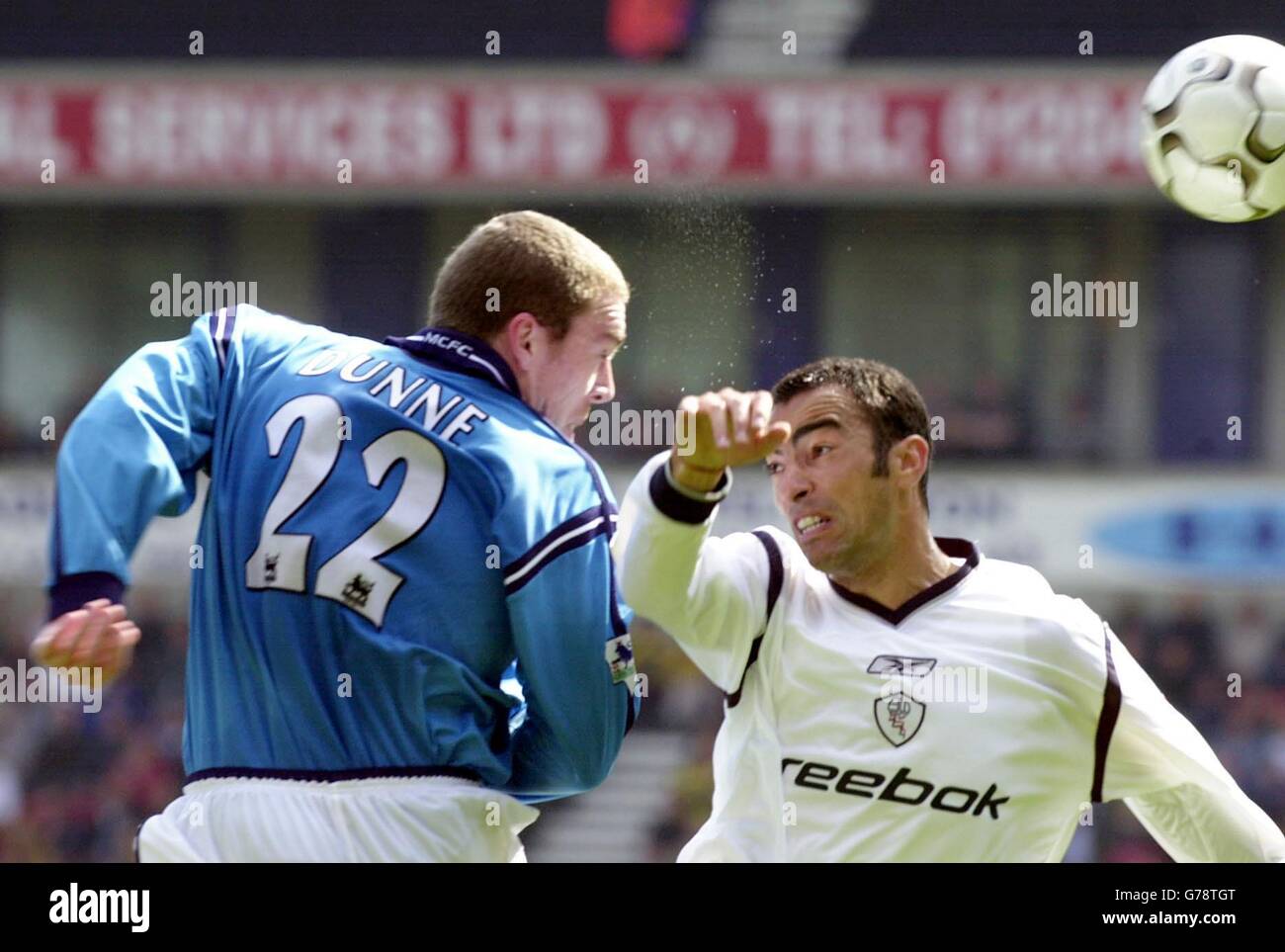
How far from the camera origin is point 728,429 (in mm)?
2762

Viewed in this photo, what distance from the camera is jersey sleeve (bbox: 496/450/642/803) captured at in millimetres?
3023

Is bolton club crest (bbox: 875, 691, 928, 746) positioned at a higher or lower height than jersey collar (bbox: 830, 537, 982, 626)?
lower

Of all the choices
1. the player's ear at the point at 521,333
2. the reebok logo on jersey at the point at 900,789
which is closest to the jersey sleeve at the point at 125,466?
the player's ear at the point at 521,333

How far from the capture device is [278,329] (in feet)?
10.5

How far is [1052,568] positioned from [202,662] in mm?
10295

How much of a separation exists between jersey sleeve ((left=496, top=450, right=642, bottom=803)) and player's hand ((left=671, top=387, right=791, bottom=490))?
0.34 metres

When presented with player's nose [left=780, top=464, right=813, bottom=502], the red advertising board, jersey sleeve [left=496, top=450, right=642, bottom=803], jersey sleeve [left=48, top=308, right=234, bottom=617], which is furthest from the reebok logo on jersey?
the red advertising board

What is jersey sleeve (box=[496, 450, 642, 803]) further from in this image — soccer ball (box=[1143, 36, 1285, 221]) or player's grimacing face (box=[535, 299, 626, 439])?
soccer ball (box=[1143, 36, 1285, 221])

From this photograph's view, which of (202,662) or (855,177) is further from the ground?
(855,177)

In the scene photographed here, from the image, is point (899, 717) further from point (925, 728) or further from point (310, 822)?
point (310, 822)

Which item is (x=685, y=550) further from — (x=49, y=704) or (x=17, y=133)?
(x=17, y=133)

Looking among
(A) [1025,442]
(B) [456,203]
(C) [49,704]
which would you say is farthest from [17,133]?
(A) [1025,442]

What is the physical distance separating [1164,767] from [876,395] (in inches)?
32.1

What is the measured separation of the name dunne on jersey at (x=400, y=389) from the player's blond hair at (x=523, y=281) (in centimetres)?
17
